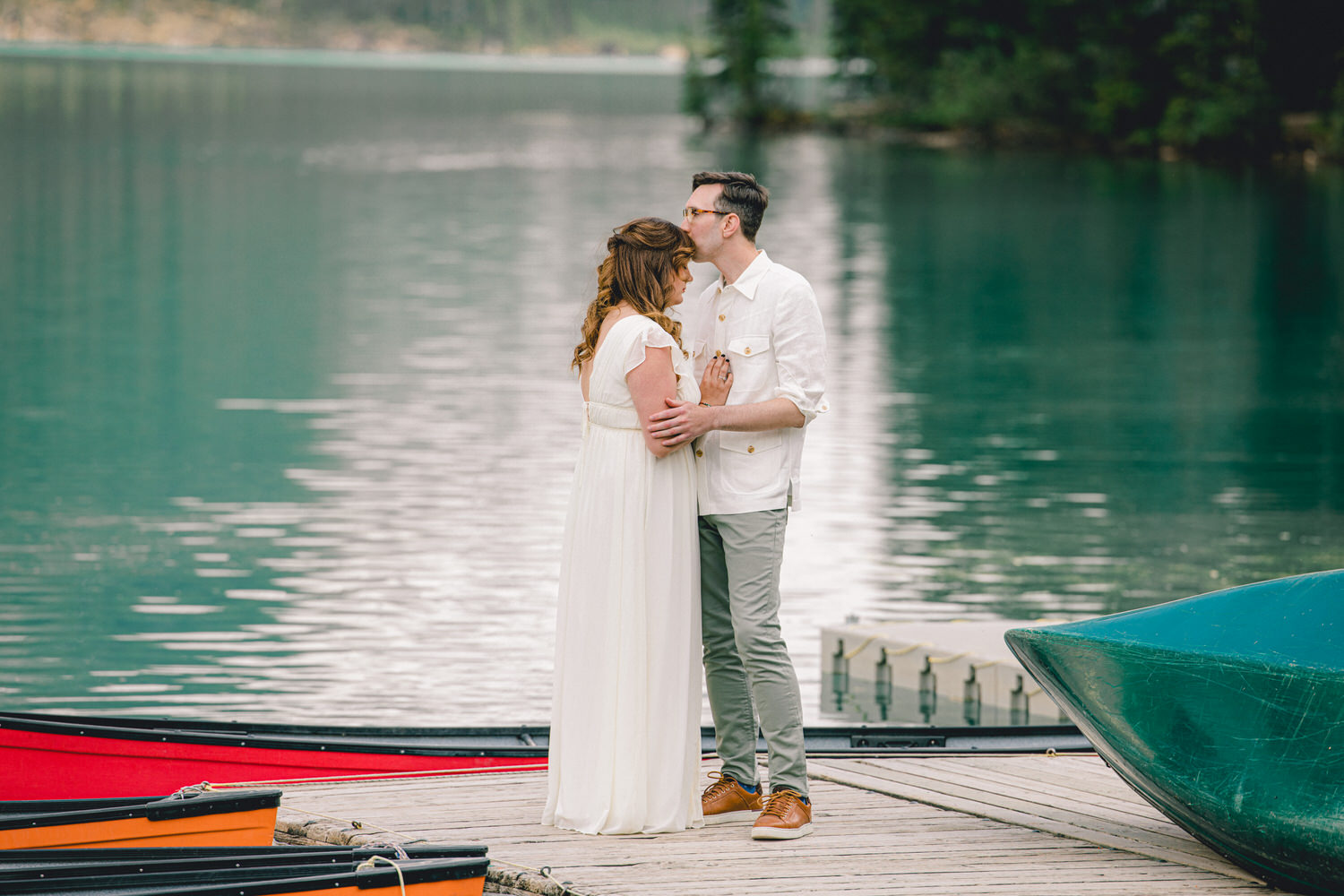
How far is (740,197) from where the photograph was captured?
585cm

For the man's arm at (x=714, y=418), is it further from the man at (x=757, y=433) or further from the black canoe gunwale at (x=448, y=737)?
the black canoe gunwale at (x=448, y=737)

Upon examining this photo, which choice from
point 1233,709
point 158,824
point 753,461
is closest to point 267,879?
point 158,824

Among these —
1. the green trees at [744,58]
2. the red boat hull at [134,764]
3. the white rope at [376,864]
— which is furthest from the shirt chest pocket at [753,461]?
the green trees at [744,58]

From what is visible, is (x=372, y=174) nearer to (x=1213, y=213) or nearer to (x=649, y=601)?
(x=1213, y=213)

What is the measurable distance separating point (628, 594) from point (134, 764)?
2.36m

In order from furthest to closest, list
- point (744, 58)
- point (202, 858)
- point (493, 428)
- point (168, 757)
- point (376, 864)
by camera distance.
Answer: point (744, 58), point (493, 428), point (168, 757), point (202, 858), point (376, 864)

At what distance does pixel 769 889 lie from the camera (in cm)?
530

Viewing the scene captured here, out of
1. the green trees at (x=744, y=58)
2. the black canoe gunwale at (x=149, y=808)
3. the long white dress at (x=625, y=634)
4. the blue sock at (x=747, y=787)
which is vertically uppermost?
the green trees at (x=744, y=58)

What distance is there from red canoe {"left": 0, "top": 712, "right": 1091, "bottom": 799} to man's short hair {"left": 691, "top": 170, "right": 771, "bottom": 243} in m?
2.24

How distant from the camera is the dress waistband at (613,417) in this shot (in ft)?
19.3

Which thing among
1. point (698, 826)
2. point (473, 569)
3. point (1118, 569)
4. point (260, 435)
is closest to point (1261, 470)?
point (1118, 569)

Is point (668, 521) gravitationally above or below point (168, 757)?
above

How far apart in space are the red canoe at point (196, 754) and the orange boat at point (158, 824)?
0.93 metres

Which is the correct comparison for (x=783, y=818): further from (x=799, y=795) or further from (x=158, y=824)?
(x=158, y=824)
